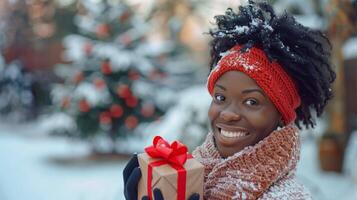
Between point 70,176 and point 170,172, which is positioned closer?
point 170,172

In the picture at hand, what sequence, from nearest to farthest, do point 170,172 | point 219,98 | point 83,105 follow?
1. point 170,172
2. point 219,98
3. point 83,105

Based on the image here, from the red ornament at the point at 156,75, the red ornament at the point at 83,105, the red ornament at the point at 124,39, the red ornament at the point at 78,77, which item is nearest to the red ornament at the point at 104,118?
the red ornament at the point at 83,105

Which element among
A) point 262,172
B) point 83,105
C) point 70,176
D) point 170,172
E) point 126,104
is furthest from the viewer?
point 126,104

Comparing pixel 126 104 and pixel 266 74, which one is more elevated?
pixel 126 104

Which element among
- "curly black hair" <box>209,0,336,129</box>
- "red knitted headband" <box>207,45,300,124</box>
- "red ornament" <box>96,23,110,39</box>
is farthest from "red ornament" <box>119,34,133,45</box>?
"red knitted headband" <box>207,45,300,124</box>

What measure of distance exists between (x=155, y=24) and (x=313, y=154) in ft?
9.42

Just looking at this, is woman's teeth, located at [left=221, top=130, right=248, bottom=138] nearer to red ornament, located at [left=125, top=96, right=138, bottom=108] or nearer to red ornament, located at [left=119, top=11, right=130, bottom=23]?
red ornament, located at [left=125, top=96, right=138, bottom=108]

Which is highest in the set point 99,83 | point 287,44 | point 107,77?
point 107,77

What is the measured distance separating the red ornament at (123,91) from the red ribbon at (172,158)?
5214 millimetres

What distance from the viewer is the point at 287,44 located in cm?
178

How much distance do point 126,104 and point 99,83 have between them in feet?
1.58

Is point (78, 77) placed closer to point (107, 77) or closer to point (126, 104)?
point (107, 77)

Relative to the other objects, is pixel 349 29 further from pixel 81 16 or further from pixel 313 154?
pixel 81 16

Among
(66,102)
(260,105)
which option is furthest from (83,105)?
(260,105)
